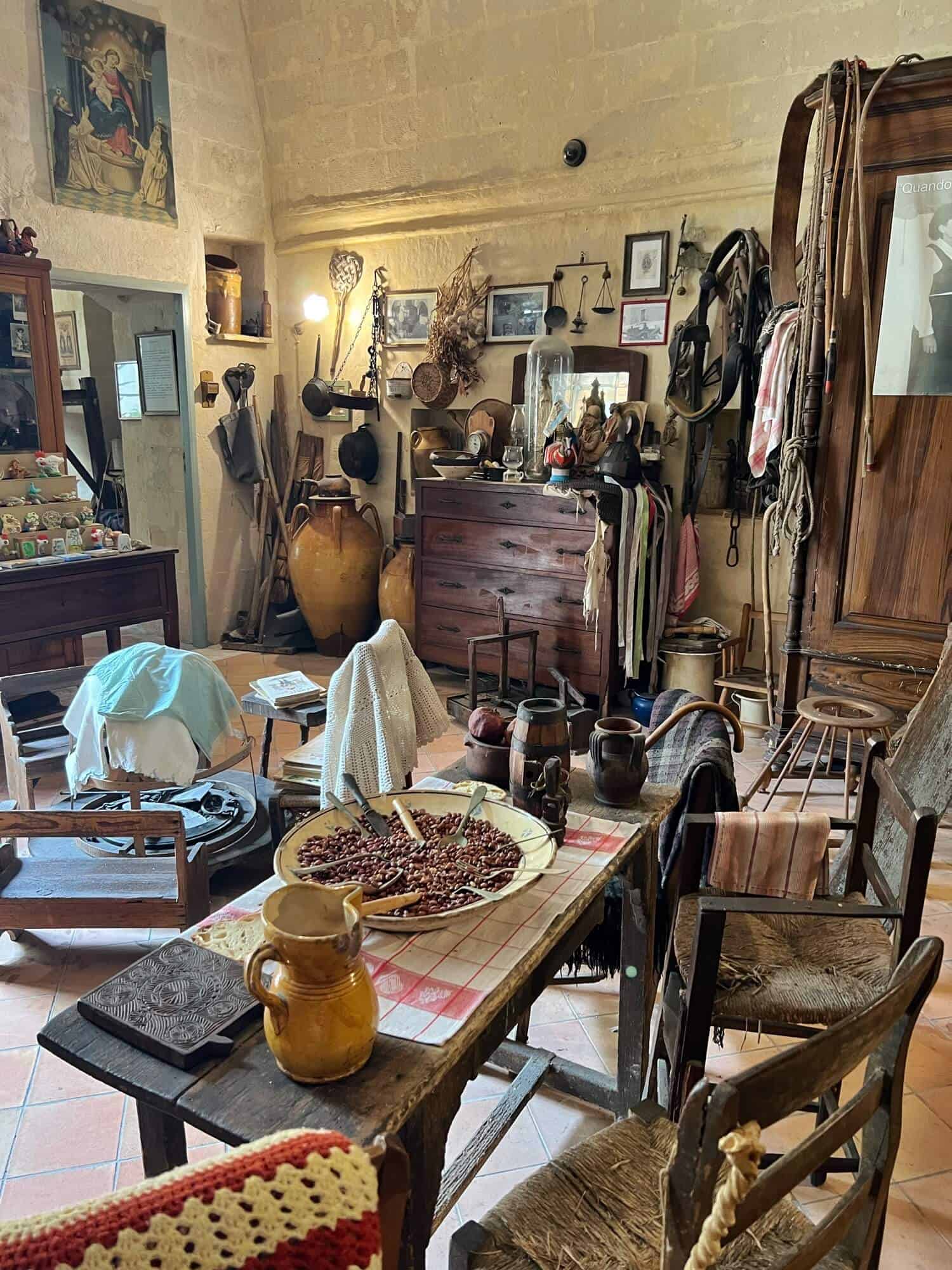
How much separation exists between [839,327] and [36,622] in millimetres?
3767

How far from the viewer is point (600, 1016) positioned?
2506 mm

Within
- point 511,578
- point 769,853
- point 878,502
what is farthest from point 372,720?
point 511,578

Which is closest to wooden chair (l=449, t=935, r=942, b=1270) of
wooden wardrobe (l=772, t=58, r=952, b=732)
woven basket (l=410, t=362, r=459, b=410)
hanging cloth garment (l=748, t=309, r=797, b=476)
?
wooden wardrobe (l=772, t=58, r=952, b=732)

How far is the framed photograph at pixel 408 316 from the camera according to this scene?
605 cm

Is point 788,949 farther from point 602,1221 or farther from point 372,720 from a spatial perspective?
point 372,720

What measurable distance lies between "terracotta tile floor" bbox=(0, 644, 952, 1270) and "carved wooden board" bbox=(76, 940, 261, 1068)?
93cm

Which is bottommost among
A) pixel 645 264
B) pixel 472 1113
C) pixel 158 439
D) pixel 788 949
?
pixel 472 1113

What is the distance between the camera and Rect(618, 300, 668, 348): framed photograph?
5.09 metres

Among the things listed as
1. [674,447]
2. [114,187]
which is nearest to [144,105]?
[114,187]

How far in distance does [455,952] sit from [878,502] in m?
2.93

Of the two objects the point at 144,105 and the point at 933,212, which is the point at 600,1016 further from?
the point at 144,105

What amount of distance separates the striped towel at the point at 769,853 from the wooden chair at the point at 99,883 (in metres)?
1.43

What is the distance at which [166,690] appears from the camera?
288 centimetres

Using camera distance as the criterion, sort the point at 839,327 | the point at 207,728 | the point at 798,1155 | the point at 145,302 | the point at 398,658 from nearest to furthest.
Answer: the point at 798,1155, the point at 398,658, the point at 207,728, the point at 839,327, the point at 145,302
